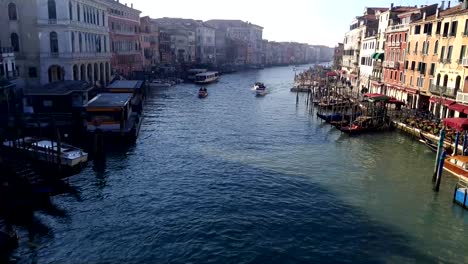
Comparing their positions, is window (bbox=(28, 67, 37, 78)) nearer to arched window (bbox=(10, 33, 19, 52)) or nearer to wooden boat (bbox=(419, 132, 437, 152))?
arched window (bbox=(10, 33, 19, 52))

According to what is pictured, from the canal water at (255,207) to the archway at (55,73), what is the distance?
17.9 m

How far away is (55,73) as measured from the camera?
1923 inches

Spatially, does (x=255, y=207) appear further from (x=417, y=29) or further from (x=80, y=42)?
(x=80, y=42)

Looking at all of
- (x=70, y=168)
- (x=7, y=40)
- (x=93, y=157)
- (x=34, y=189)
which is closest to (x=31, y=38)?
(x=7, y=40)

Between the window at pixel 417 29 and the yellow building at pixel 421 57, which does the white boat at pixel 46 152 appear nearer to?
the yellow building at pixel 421 57

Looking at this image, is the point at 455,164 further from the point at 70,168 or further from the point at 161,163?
the point at 70,168

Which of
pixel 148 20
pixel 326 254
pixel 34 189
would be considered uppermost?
pixel 148 20

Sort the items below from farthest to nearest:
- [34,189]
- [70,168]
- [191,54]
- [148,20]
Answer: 1. [191,54]
2. [148,20]
3. [70,168]
4. [34,189]

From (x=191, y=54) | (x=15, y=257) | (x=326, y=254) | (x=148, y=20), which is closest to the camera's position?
(x=15, y=257)

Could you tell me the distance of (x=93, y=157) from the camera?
29969 millimetres

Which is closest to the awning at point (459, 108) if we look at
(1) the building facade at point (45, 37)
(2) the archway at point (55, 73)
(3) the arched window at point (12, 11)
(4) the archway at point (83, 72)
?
(1) the building facade at point (45, 37)

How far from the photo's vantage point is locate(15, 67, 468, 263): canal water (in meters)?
17.5

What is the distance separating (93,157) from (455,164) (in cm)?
2605

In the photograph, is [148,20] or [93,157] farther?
[148,20]
